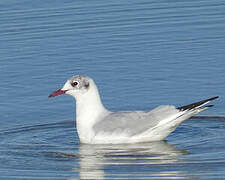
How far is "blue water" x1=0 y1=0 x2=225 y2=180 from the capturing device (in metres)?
11.6

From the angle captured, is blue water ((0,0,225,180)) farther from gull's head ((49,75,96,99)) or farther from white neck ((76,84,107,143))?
gull's head ((49,75,96,99))

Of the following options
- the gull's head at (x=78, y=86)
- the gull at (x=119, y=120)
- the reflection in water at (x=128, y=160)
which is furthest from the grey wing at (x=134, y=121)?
the gull's head at (x=78, y=86)

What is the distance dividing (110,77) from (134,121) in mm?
3456

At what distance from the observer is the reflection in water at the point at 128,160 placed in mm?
11016

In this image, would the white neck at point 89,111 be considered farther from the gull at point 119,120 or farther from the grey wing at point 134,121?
the grey wing at point 134,121

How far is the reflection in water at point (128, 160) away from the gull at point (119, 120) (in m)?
0.14

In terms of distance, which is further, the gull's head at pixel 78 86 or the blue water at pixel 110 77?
the gull's head at pixel 78 86

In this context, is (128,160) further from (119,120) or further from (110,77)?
(110,77)

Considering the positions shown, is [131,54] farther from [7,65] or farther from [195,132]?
[195,132]

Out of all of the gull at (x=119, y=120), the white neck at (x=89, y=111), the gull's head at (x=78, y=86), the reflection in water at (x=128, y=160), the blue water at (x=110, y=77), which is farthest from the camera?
the white neck at (x=89, y=111)

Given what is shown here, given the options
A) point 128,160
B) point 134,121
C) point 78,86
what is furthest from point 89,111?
point 128,160

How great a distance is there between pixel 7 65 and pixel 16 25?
3271 millimetres

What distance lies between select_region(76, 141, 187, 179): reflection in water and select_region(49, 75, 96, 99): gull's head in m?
0.91

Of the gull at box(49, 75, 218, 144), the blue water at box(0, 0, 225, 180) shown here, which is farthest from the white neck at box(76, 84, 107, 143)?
the blue water at box(0, 0, 225, 180)
